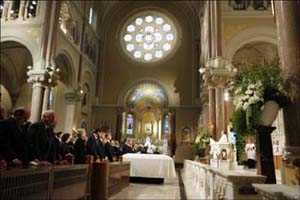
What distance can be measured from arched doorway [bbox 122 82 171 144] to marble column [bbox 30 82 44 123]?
30.3 feet

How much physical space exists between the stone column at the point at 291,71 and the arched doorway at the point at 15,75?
13.8 m

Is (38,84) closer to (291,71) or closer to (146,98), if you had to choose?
(291,71)

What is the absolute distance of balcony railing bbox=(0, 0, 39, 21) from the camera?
1289 cm

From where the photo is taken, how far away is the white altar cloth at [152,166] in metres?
9.02

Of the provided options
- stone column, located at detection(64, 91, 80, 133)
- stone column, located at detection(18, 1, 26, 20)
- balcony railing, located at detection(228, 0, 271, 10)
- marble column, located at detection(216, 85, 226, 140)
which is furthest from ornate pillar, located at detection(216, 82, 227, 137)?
stone column, located at detection(18, 1, 26, 20)

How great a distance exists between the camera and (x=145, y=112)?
2208cm

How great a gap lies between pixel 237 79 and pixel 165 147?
14.8m

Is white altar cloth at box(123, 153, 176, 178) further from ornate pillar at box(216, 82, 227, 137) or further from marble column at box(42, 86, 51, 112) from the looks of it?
marble column at box(42, 86, 51, 112)

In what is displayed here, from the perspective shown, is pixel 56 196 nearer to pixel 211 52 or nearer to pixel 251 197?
pixel 251 197

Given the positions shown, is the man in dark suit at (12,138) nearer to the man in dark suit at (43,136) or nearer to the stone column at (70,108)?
the man in dark suit at (43,136)

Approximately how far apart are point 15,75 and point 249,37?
12.7m

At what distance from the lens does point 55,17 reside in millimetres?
12891

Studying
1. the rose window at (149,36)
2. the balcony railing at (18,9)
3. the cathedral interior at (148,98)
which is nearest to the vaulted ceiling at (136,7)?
the cathedral interior at (148,98)

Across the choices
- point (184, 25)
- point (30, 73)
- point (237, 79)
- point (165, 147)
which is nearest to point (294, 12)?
point (237, 79)
